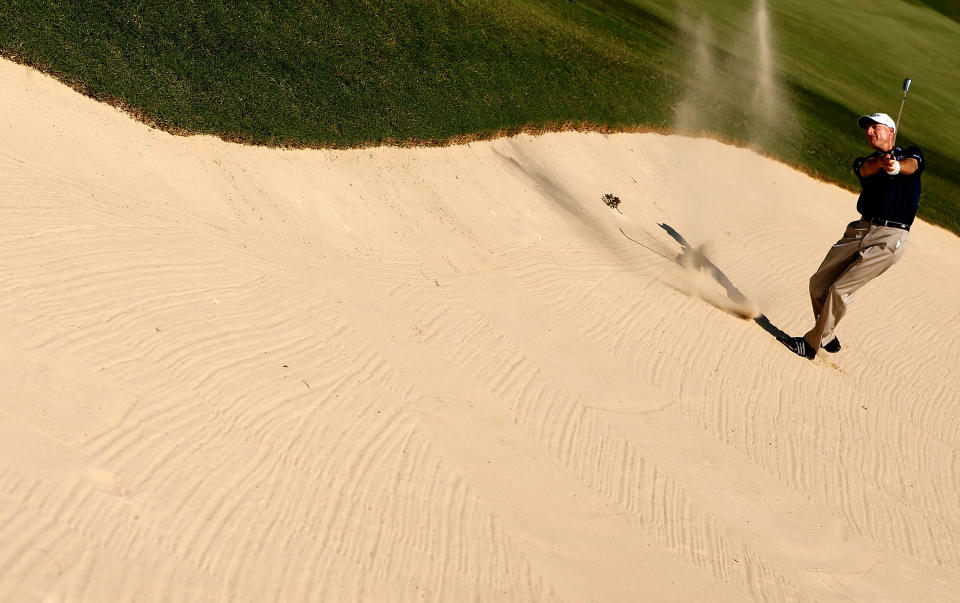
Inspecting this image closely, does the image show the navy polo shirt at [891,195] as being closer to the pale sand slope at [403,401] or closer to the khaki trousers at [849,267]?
the khaki trousers at [849,267]

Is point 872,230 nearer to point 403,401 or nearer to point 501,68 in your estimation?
point 403,401

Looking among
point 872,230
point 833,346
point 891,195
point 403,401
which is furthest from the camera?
point 833,346

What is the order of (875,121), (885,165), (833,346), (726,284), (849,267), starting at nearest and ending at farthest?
(885,165) → (875,121) → (849,267) → (833,346) → (726,284)

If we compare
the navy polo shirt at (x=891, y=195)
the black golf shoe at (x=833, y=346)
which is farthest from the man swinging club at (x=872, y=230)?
the black golf shoe at (x=833, y=346)

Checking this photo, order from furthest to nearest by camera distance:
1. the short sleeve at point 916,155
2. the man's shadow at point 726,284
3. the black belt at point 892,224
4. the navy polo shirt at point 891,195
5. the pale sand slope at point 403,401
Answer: the man's shadow at point 726,284 → the black belt at point 892,224 → the navy polo shirt at point 891,195 → the short sleeve at point 916,155 → the pale sand slope at point 403,401

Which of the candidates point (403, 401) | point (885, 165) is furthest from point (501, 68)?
point (403, 401)

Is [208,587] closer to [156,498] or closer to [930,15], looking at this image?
[156,498]
